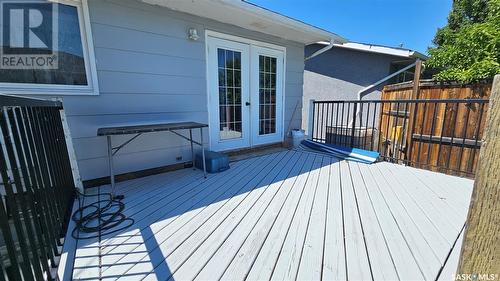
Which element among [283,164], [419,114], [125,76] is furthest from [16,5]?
[419,114]

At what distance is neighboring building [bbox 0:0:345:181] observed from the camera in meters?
2.45

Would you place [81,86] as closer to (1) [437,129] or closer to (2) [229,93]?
(2) [229,93]

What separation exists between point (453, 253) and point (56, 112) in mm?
3354

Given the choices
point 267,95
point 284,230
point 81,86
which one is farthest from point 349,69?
point 81,86

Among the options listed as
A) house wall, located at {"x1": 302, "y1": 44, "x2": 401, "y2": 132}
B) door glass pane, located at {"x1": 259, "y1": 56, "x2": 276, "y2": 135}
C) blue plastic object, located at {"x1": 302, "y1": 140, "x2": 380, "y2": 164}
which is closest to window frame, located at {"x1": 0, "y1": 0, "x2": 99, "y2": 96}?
door glass pane, located at {"x1": 259, "y1": 56, "x2": 276, "y2": 135}

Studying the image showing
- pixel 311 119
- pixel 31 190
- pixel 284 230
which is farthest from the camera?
pixel 311 119

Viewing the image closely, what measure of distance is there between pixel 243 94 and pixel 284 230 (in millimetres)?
2727

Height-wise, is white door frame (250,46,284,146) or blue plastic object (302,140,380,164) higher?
white door frame (250,46,284,146)

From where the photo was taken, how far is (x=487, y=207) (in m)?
0.61

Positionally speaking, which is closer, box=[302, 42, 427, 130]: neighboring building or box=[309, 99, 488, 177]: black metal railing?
box=[309, 99, 488, 177]: black metal railing

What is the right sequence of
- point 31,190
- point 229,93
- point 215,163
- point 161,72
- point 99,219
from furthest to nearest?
point 229,93 < point 215,163 < point 161,72 < point 99,219 < point 31,190

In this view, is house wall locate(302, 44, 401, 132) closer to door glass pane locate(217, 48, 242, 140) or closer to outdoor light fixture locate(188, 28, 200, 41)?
door glass pane locate(217, 48, 242, 140)

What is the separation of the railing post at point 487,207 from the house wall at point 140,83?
3097 mm

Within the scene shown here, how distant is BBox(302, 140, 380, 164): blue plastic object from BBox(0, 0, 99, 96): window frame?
3.68 m
